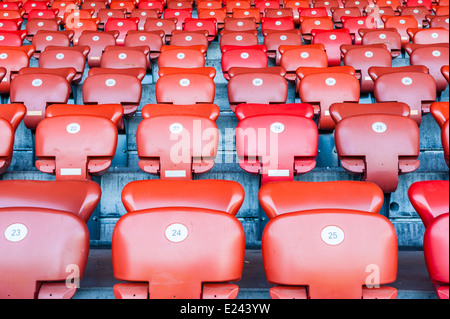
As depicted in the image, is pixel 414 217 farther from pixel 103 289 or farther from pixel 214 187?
pixel 103 289

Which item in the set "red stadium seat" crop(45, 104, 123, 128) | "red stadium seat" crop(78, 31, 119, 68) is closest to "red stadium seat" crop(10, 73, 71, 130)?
"red stadium seat" crop(45, 104, 123, 128)

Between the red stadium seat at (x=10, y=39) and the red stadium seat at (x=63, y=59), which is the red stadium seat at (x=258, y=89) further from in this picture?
the red stadium seat at (x=10, y=39)

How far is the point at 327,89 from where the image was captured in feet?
5.57

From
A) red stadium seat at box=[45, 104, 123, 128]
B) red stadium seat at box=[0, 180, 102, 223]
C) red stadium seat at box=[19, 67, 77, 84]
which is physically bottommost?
red stadium seat at box=[0, 180, 102, 223]

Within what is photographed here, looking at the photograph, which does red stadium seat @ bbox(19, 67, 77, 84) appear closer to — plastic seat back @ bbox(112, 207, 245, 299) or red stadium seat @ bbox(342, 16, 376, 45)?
plastic seat back @ bbox(112, 207, 245, 299)

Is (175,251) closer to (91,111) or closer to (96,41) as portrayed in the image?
(91,111)

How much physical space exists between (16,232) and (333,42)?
2.20 metres

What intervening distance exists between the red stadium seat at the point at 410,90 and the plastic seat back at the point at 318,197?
91 cm

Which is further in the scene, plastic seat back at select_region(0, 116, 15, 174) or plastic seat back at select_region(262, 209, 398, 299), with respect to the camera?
plastic seat back at select_region(0, 116, 15, 174)

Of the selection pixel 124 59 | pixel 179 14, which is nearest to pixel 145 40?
pixel 124 59

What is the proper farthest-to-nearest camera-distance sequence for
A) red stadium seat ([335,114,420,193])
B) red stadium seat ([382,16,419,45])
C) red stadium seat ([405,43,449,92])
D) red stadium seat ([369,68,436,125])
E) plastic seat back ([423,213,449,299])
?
1. red stadium seat ([382,16,419,45])
2. red stadium seat ([405,43,449,92])
3. red stadium seat ([369,68,436,125])
4. red stadium seat ([335,114,420,193])
5. plastic seat back ([423,213,449,299])

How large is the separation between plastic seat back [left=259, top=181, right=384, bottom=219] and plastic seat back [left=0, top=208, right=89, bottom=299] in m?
0.36

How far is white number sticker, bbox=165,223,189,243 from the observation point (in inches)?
28.9

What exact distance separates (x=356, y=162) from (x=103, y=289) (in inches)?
30.6
